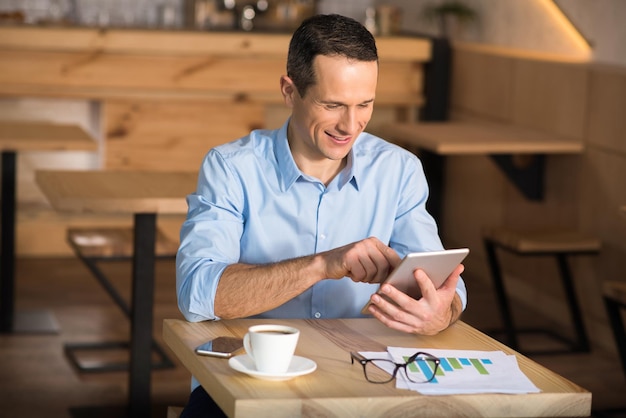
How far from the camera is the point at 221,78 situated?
18.8 ft

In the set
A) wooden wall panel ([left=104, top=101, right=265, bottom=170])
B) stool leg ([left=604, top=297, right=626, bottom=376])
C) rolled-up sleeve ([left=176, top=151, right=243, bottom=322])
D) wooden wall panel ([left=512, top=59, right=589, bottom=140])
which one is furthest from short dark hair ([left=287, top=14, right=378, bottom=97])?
wooden wall panel ([left=104, top=101, right=265, bottom=170])

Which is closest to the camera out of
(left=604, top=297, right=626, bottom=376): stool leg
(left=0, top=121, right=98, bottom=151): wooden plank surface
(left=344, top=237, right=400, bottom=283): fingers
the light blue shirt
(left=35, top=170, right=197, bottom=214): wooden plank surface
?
(left=344, top=237, right=400, bottom=283): fingers

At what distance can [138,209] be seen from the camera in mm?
3191

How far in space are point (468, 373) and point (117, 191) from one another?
1.86m

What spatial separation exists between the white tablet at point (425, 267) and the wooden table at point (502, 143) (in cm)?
267

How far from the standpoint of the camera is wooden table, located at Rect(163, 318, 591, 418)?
151cm

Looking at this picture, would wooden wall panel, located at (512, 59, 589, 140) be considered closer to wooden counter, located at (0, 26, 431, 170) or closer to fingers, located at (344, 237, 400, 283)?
wooden counter, located at (0, 26, 431, 170)

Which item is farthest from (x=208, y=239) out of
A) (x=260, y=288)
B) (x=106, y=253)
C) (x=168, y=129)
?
(x=168, y=129)

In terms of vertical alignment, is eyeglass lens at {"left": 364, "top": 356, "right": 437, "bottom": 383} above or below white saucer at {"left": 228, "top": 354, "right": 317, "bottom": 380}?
below

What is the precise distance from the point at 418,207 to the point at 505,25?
3382 mm

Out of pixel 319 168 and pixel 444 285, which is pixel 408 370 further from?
pixel 319 168

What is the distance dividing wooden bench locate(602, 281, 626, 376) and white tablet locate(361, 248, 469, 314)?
5.70 feet

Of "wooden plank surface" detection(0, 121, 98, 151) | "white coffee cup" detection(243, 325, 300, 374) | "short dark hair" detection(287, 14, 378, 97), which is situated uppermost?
"short dark hair" detection(287, 14, 378, 97)

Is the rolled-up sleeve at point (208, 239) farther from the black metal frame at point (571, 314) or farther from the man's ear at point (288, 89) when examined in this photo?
the black metal frame at point (571, 314)
